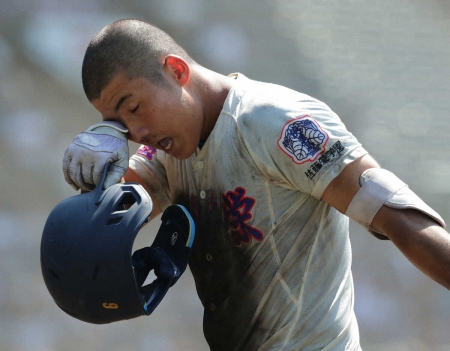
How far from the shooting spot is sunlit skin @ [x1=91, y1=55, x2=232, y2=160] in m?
1.64

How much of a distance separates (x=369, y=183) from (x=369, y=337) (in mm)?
2532

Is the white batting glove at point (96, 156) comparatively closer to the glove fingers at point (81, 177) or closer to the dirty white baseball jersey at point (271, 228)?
the glove fingers at point (81, 177)

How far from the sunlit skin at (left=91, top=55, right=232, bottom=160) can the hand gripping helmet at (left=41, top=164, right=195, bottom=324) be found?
16 cm

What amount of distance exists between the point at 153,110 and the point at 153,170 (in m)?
0.30

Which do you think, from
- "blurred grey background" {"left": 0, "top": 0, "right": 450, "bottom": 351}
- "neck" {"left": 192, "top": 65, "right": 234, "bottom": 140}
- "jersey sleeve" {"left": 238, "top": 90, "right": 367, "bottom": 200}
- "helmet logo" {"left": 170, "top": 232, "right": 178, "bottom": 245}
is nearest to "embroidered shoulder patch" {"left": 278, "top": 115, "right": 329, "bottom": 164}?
"jersey sleeve" {"left": 238, "top": 90, "right": 367, "bottom": 200}

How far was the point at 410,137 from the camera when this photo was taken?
3.96 metres

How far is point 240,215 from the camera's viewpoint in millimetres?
1596

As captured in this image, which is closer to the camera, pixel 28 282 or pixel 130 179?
pixel 130 179

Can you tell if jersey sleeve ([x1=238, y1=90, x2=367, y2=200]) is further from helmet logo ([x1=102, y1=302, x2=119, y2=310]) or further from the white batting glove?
helmet logo ([x1=102, y1=302, x2=119, y2=310])

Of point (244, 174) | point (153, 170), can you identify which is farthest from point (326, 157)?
point (153, 170)

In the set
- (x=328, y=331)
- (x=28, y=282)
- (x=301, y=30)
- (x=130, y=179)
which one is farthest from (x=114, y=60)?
(x=301, y=30)

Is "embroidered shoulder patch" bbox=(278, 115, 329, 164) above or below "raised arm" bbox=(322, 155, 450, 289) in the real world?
above

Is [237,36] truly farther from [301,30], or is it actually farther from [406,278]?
[406,278]

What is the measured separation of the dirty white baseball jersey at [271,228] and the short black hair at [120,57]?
0.21 m
